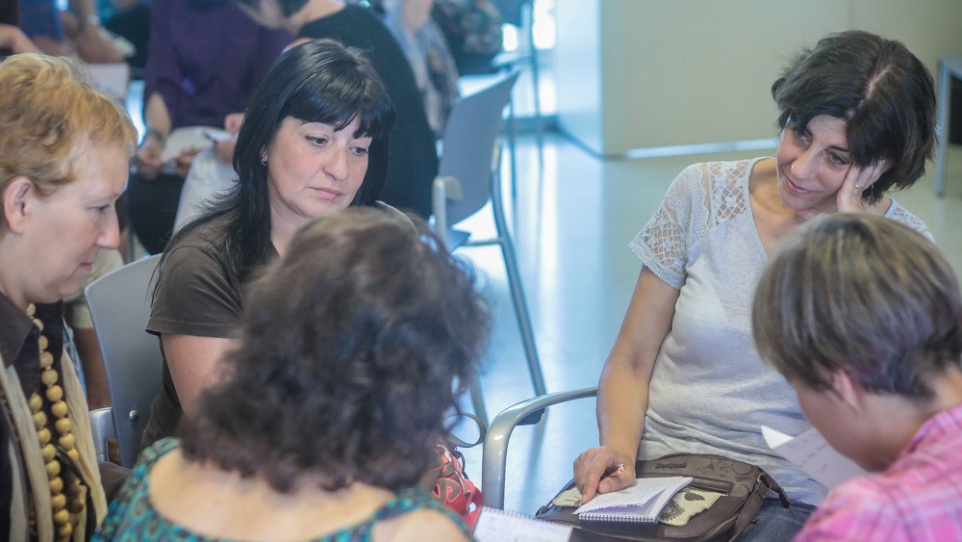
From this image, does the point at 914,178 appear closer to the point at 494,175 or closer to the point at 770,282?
the point at 770,282

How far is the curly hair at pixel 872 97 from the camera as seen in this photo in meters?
1.74

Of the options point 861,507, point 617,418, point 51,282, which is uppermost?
point 51,282

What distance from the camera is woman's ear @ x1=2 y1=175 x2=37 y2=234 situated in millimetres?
1286

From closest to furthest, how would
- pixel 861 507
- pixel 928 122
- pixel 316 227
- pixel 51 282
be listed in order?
1. pixel 861 507
2. pixel 316 227
3. pixel 51 282
4. pixel 928 122

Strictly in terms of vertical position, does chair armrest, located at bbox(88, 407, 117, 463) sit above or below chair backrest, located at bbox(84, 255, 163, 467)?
below

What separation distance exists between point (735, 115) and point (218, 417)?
243 inches

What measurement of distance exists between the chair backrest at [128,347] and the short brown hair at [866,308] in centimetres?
129

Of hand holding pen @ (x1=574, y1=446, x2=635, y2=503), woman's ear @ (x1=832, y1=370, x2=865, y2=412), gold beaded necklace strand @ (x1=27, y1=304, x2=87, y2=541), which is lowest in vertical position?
hand holding pen @ (x1=574, y1=446, x2=635, y2=503)

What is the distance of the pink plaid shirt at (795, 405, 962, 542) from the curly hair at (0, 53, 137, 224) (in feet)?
3.38

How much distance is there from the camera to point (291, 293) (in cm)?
101

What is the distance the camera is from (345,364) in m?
0.99

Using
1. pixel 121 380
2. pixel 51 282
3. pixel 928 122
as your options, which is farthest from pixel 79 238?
pixel 928 122

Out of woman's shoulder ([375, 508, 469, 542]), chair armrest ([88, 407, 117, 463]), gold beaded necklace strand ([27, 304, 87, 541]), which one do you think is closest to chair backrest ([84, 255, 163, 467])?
chair armrest ([88, 407, 117, 463])

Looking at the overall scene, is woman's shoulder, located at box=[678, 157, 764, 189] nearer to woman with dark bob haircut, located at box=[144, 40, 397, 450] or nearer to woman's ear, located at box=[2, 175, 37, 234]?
woman with dark bob haircut, located at box=[144, 40, 397, 450]
